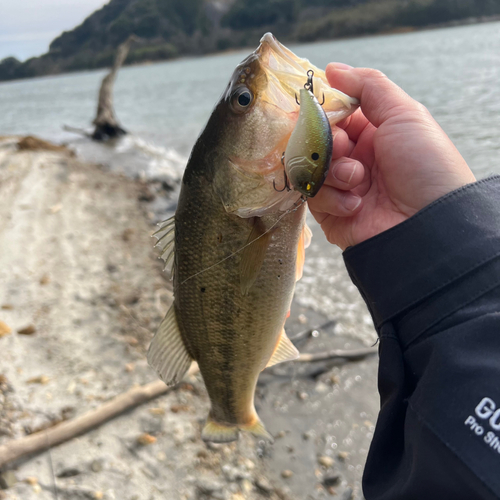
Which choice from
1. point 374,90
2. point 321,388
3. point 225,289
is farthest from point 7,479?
point 374,90

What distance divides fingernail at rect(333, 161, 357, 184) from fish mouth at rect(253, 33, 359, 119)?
20cm

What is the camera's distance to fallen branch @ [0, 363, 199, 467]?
2955mm

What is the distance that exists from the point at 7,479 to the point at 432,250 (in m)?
3.06

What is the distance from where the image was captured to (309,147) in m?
1.54

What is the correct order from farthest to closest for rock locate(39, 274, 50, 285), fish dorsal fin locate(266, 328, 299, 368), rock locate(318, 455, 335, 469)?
rock locate(39, 274, 50, 285) < rock locate(318, 455, 335, 469) < fish dorsal fin locate(266, 328, 299, 368)

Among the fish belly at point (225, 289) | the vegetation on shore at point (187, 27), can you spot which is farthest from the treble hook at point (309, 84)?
the vegetation on shore at point (187, 27)

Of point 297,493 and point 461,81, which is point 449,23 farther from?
point 297,493

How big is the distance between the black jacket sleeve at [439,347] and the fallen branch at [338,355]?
2893mm

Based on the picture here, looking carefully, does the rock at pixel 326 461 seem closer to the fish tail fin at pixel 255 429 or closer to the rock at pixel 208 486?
the rock at pixel 208 486

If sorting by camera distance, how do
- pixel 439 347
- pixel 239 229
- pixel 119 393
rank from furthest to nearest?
1. pixel 119 393
2. pixel 239 229
3. pixel 439 347

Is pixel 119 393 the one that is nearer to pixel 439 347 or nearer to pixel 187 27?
pixel 439 347

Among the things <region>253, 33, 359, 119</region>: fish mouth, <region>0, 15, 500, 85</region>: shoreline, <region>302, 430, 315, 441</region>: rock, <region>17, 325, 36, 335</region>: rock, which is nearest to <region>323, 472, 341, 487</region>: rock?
<region>302, 430, 315, 441</region>: rock

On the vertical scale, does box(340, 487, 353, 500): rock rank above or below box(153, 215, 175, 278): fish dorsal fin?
below

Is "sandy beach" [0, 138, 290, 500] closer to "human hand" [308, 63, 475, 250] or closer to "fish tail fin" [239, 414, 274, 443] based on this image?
"fish tail fin" [239, 414, 274, 443]
